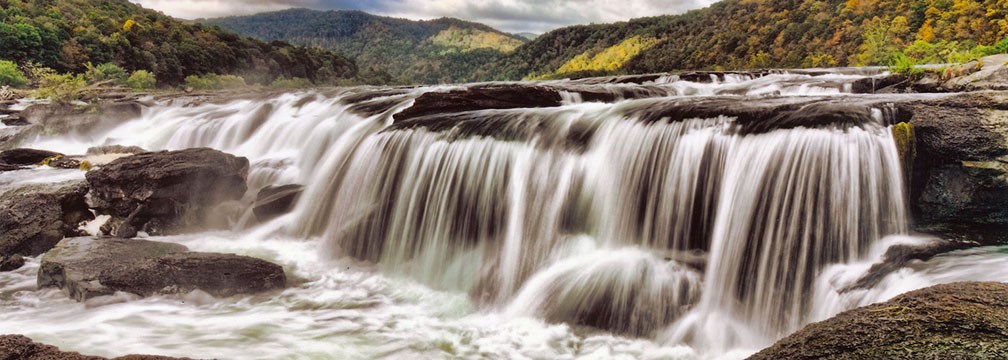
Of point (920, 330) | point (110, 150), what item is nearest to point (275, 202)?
point (110, 150)

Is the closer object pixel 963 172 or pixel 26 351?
pixel 26 351

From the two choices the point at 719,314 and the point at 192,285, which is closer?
the point at 719,314

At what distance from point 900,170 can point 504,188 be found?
504cm

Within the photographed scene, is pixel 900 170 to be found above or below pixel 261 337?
Result: above

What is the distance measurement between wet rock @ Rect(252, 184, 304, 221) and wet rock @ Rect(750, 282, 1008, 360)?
9.72 metres

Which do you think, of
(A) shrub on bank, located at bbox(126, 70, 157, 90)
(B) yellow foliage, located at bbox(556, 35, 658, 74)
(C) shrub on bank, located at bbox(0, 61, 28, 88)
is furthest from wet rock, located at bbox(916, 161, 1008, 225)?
(B) yellow foliage, located at bbox(556, 35, 658, 74)

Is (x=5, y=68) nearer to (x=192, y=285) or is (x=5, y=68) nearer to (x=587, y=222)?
(x=192, y=285)

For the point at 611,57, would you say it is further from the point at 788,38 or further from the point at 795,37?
the point at 795,37

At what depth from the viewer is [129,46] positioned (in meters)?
52.2

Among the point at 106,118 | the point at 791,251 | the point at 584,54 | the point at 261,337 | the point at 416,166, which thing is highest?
the point at 584,54

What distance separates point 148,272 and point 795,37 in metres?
70.6

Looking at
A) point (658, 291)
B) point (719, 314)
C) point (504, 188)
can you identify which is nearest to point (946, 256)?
point (719, 314)

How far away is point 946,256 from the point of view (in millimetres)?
5602

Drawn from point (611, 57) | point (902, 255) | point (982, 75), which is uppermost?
point (611, 57)
